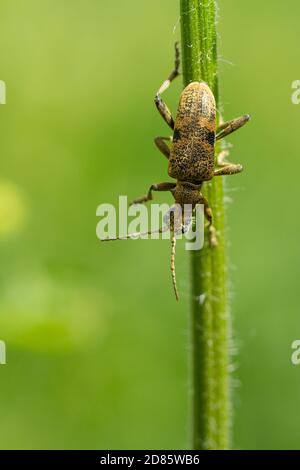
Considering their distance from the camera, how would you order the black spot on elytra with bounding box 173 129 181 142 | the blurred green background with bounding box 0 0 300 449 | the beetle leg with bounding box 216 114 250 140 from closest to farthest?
1. the beetle leg with bounding box 216 114 250 140
2. the black spot on elytra with bounding box 173 129 181 142
3. the blurred green background with bounding box 0 0 300 449

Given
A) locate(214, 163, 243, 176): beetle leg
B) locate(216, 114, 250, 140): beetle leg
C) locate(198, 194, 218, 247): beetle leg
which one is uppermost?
locate(216, 114, 250, 140): beetle leg

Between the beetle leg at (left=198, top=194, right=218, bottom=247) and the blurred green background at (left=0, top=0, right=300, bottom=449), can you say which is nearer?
the beetle leg at (left=198, top=194, right=218, bottom=247)

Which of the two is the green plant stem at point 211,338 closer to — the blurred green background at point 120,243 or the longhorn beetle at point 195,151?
the longhorn beetle at point 195,151

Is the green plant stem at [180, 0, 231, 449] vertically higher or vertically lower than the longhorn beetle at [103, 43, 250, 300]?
lower

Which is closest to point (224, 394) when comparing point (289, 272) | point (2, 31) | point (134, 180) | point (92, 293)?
point (92, 293)

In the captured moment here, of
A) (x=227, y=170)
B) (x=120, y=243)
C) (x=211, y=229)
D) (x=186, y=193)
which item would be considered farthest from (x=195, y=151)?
(x=120, y=243)

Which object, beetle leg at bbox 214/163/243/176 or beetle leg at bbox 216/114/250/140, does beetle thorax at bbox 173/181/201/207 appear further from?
beetle leg at bbox 216/114/250/140

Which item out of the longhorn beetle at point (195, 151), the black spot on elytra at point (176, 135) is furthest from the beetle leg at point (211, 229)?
the black spot on elytra at point (176, 135)

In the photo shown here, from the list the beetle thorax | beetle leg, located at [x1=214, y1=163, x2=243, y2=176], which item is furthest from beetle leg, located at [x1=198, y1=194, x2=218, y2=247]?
the beetle thorax

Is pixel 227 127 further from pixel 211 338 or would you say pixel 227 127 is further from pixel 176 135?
pixel 211 338

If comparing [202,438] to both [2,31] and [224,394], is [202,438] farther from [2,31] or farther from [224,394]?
[2,31]

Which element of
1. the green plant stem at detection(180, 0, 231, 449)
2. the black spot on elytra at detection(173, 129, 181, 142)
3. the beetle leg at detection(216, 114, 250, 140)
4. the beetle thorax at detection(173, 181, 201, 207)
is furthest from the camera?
the beetle thorax at detection(173, 181, 201, 207)
